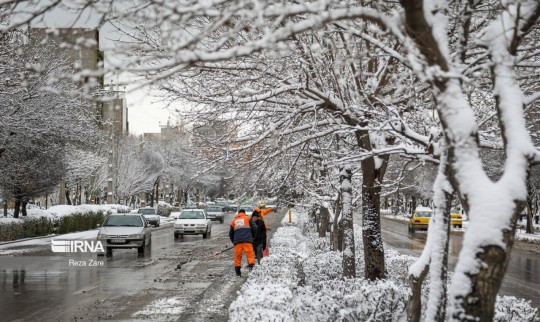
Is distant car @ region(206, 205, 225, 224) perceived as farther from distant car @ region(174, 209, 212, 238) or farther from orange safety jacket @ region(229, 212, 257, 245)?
orange safety jacket @ region(229, 212, 257, 245)

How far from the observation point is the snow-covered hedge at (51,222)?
28750 millimetres

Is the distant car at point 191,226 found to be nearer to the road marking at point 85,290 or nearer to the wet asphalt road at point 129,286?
the wet asphalt road at point 129,286

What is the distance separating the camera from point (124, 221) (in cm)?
2459

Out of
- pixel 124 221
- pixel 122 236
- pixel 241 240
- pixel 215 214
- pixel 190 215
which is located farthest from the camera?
pixel 215 214

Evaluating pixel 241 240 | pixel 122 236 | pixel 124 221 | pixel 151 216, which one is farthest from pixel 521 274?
pixel 151 216

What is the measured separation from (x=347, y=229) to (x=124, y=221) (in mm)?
14224

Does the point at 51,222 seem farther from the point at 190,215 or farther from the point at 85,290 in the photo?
the point at 85,290

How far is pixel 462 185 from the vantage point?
15.5 ft

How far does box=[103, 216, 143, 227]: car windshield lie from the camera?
24308 mm

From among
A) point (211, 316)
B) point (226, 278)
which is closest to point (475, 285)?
point (211, 316)

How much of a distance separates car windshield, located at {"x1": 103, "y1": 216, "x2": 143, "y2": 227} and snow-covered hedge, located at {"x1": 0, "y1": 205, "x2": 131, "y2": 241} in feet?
21.2

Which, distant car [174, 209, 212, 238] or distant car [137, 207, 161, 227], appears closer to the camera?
distant car [174, 209, 212, 238]

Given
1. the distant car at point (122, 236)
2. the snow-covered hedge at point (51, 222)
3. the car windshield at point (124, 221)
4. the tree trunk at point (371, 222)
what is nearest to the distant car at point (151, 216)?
the snow-covered hedge at point (51, 222)

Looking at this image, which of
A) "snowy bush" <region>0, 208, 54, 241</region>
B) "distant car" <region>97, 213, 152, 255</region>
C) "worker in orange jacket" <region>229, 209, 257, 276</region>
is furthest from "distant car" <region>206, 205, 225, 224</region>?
"worker in orange jacket" <region>229, 209, 257, 276</region>
